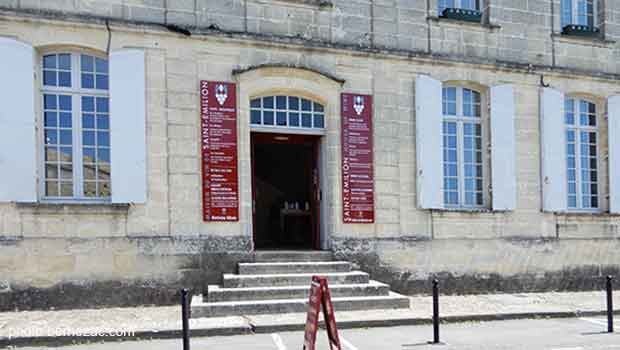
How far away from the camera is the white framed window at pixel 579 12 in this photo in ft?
40.8

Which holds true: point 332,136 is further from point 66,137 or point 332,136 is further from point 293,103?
point 66,137

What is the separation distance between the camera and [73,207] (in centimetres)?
901

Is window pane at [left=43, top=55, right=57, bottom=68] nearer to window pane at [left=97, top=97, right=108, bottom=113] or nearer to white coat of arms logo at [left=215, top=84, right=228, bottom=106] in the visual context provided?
window pane at [left=97, top=97, right=108, bottom=113]

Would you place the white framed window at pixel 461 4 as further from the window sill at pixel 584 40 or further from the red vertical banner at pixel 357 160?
the red vertical banner at pixel 357 160

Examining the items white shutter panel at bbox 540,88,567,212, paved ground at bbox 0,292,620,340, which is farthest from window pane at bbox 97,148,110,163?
white shutter panel at bbox 540,88,567,212

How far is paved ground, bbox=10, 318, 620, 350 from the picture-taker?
6.98 m

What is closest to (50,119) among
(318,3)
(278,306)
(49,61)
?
(49,61)

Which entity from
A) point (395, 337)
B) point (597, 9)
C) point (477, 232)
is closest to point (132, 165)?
point (395, 337)

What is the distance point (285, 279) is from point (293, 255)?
2.33 feet

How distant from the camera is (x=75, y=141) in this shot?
929 centimetres

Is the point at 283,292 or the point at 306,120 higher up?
the point at 306,120

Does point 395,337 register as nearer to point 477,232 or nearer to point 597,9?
point 477,232

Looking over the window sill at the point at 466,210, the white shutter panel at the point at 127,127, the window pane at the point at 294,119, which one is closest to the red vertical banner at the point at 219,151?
the white shutter panel at the point at 127,127

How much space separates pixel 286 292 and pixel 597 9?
29.8 feet
